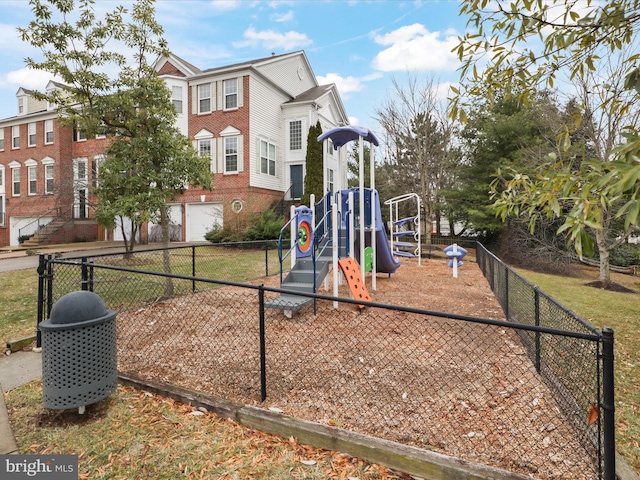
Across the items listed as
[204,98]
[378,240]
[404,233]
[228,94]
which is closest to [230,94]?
[228,94]

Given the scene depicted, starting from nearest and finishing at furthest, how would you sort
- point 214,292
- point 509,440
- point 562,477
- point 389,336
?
point 562,477 < point 509,440 < point 389,336 < point 214,292

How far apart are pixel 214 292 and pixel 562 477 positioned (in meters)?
7.07

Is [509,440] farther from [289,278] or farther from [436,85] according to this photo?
[436,85]

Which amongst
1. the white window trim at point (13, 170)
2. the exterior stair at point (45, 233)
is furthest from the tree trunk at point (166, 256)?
the white window trim at point (13, 170)

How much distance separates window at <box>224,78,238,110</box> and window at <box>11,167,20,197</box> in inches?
715

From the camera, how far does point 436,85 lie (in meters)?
21.0

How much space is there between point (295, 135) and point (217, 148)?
4709 millimetres

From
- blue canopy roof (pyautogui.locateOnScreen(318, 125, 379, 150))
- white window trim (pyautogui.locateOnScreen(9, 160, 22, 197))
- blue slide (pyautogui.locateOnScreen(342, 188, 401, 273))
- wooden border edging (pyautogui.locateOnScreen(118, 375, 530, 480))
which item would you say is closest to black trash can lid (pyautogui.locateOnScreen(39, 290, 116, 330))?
wooden border edging (pyautogui.locateOnScreen(118, 375, 530, 480))

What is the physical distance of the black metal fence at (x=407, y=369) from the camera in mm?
2732

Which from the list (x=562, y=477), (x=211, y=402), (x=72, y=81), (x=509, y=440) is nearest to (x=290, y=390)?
(x=211, y=402)

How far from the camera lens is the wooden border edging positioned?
2381 mm

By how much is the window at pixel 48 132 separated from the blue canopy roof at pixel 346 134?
Result: 2561 centimetres

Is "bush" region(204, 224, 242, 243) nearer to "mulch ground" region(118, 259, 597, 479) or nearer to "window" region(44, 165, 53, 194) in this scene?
"mulch ground" region(118, 259, 597, 479)

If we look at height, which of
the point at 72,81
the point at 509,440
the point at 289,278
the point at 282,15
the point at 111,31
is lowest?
the point at 509,440
